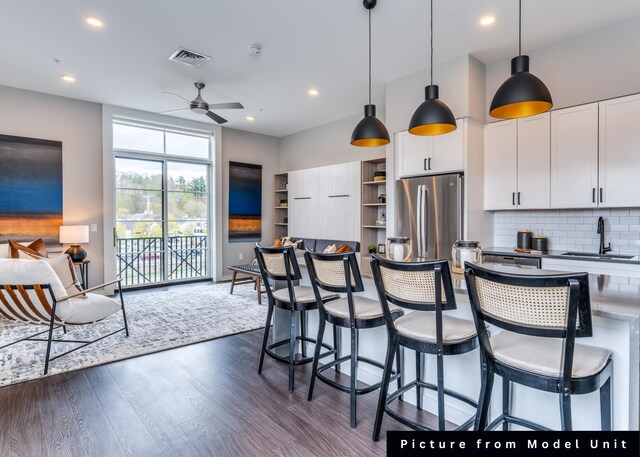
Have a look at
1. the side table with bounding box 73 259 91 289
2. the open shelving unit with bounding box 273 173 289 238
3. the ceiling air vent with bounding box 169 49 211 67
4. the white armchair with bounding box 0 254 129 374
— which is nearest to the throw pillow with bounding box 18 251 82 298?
the white armchair with bounding box 0 254 129 374

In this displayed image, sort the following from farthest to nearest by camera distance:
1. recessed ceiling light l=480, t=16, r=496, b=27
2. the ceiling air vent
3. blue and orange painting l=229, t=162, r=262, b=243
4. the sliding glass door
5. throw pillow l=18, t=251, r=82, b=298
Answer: blue and orange painting l=229, t=162, r=262, b=243
the sliding glass door
the ceiling air vent
throw pillow l=18, t=251, r=82, b=298
recessed ceiling light l=480, t=16, r=496, b=27

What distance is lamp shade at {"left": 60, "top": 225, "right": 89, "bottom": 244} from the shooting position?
5.09 meters

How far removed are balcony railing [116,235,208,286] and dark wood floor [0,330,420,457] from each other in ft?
12.1

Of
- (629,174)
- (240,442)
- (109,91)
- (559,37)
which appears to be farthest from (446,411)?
(109,91)

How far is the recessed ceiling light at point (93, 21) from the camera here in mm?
3291

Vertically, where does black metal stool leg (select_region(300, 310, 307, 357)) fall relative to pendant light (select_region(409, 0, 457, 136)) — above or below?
below

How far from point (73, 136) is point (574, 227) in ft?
22.9

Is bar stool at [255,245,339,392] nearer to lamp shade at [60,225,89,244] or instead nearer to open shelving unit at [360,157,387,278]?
open shelving unit at [360,157,387,278]

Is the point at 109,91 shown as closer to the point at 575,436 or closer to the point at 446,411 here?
the point at 446,411

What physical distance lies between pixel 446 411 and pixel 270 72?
4179mm

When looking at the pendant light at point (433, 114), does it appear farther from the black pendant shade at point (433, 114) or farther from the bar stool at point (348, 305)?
the bar stool at point (348, 305)

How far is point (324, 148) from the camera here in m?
7.15

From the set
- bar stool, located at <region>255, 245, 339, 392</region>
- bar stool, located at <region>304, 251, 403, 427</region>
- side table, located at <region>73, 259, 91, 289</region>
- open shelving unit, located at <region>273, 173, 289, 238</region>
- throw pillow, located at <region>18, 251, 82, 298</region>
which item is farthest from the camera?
open shelving unit, located at <region>273, 173, 289, 238</region>

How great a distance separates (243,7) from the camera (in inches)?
124
